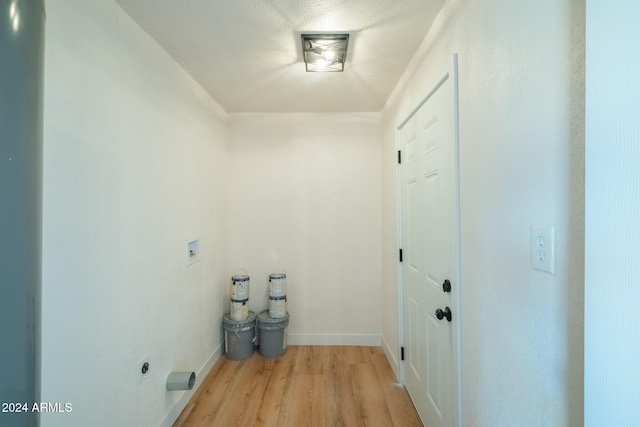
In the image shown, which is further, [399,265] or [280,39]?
[399,265]

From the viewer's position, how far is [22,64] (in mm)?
514

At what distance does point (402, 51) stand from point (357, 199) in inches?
57.3

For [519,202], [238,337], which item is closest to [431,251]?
[519,202]

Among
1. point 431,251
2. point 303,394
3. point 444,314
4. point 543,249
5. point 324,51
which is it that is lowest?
point 303,394

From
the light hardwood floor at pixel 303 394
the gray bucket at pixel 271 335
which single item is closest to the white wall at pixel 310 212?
the gray bucket at pixel 271 335

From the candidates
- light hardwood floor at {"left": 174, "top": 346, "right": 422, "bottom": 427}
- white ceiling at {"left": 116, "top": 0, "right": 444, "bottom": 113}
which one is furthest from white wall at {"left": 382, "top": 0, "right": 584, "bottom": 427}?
light hardwood floor at {"left": 174, "top": 346, "right": 422, "bottom": 427}

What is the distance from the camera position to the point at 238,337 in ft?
8.15

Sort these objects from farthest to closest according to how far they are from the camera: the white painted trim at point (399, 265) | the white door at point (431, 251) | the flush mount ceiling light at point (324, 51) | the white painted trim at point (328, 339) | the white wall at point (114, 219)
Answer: the white painted trim at point (328, 339) < the white painted trim at point (399, 265) < the flush mount ceiling light at point (324, 51) < the white door at point (431, 251) < the white wall at point (114, 219)
